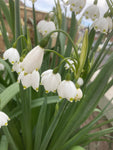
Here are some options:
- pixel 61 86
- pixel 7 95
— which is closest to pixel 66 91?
pixel 61 86

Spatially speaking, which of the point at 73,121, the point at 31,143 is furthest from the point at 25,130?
the point at 73,121

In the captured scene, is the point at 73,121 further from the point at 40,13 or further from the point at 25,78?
the point at 40,13

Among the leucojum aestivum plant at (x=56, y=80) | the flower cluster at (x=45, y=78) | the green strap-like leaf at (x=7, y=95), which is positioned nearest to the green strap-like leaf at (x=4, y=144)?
the leucojum aestivum plant at (x=56, y=80)

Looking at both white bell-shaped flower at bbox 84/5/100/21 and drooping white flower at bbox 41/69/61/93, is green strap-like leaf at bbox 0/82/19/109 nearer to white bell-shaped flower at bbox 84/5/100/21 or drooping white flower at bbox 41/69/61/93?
drooping white flower at bbox 41/69/61/93

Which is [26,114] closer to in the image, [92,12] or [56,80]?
[56,80]

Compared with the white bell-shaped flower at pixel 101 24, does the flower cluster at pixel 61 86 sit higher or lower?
lower

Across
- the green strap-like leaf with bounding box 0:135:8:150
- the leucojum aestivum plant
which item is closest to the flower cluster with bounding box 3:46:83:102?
the leucojum aestivum plant

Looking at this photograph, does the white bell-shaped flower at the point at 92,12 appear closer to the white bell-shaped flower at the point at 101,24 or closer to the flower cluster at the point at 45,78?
the white bell-shaped flower at the point at 101,24

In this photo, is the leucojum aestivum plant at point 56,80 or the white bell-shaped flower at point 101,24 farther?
the white bell-shaped flower at point 101,24
